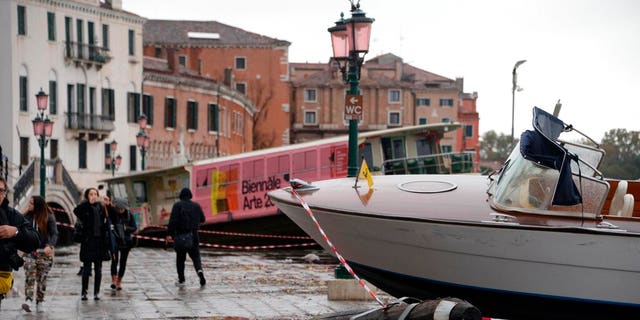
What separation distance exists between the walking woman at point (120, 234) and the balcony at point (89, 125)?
142ft

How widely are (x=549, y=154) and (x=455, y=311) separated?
2.68 metres

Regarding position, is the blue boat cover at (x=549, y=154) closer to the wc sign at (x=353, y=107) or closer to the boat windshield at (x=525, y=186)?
the boat windshield at (x=525, y=186)

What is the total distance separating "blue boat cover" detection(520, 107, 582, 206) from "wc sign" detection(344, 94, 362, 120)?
632cm

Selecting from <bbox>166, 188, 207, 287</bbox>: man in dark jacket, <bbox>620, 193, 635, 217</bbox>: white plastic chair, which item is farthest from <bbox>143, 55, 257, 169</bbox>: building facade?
<bbox>620, 193, 635, 217</bbox>: white plastic chair

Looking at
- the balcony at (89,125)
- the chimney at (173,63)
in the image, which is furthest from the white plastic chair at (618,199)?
the chimney at (173,63)

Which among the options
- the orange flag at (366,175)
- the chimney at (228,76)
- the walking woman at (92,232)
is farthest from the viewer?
the chimney at (228,76)

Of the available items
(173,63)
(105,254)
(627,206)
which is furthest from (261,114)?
(627,206)

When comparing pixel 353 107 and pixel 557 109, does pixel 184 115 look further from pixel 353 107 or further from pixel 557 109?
pixel 557 109

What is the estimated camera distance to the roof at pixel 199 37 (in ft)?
303

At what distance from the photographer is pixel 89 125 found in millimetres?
61625

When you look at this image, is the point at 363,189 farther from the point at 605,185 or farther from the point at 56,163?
the point at 56,163

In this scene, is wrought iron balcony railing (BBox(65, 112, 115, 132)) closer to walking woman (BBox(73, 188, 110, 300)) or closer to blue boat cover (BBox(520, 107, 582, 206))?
walking woman (BBox(73, 188, 110, 300))

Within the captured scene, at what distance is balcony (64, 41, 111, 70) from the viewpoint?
199 feet

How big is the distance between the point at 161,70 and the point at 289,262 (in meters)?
46.6
